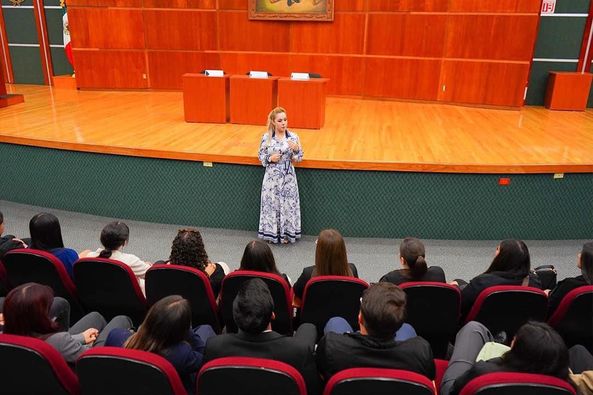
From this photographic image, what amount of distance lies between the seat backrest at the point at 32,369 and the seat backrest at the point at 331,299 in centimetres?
108

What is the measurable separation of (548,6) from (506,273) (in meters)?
6.99

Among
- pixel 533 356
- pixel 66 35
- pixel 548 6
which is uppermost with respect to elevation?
pixel 548 6

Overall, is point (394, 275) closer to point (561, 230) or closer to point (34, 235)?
point (34, 235)

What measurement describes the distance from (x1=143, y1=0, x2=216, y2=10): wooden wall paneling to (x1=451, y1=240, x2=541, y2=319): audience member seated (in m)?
7.67

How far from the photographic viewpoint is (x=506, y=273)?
242cm

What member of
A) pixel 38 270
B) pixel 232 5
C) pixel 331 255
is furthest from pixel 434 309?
pixel 232 5

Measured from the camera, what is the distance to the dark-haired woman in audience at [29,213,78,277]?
2633 millimetres

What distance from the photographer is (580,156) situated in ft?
15.3

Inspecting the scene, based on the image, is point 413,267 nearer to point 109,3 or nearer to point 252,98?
point 252,98

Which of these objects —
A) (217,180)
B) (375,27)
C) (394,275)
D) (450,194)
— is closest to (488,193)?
(450,194)

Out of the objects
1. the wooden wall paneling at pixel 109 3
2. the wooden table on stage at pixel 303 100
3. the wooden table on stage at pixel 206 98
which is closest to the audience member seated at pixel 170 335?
the wooden table on stage at pixel 303 100

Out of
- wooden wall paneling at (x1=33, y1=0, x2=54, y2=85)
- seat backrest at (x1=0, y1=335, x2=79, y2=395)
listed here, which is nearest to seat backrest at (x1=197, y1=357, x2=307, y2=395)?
seat backrest at (x1=0, y1=335, x2=79, y2=395)

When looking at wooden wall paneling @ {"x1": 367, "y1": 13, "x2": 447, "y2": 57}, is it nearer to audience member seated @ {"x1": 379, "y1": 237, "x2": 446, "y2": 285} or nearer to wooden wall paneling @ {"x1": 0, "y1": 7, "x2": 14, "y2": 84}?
audience member seated @ {"x1": 379, "y1": 237, "x2": 446, "y2": 285}

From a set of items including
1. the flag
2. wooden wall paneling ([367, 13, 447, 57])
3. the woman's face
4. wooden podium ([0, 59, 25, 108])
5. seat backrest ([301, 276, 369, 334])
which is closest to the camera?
seat backrest ([301, 276, 369, 334])
